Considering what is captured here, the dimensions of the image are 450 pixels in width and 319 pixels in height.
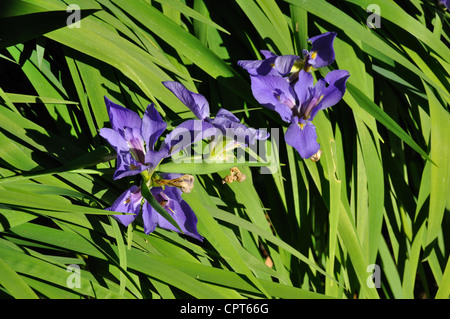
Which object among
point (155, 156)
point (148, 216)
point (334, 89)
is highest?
point (334, 89)

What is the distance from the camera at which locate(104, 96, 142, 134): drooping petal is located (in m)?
0.71

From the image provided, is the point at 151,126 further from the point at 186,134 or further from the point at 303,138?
the point at 303,138

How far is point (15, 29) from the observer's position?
0.72 meters

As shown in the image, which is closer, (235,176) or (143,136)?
(143,136)

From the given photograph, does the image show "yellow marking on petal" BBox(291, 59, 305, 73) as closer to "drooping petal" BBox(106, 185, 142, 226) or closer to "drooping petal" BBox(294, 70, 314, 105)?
"drooping petal" BBox(294, 70, 314, 105)

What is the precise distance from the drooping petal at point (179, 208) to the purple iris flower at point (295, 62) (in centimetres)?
30

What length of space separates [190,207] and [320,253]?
574 millimetres

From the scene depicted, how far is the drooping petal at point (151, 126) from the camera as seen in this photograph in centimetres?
70

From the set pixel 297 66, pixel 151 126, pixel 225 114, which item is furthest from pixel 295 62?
pixel 151 126

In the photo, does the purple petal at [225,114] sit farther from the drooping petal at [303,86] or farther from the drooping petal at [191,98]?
the drooping petal at [303,86]

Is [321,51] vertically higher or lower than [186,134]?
higher

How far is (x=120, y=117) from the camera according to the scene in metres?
0.72

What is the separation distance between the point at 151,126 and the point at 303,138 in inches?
11.1
